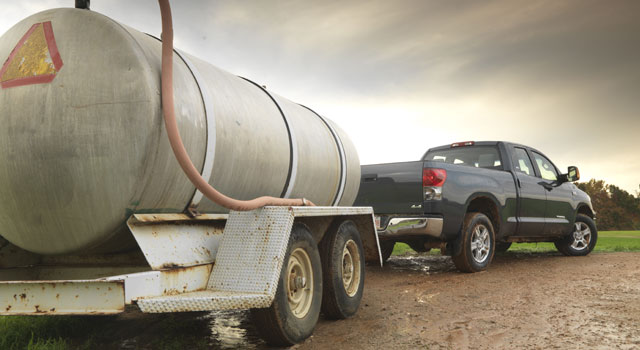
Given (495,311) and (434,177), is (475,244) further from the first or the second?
(495,311)

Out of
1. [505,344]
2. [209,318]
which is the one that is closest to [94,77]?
[209,318]

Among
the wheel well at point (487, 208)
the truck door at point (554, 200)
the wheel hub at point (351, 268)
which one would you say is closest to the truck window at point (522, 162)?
the truck door at point (554, 200)

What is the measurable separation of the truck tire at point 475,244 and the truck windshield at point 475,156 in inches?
55.6

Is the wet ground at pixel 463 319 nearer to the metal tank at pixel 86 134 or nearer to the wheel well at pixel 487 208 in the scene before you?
the wheel well at pixel 487 208

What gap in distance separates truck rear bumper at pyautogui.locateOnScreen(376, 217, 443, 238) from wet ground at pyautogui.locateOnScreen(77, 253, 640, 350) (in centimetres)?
71

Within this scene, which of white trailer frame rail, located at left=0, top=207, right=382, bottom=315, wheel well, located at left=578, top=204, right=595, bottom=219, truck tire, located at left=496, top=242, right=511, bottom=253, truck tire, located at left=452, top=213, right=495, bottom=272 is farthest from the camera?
truck tire, located at left=496, top=242, right=511, bottom=253

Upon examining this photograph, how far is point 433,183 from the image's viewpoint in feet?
25.2

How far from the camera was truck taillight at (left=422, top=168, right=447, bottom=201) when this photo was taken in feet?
25.2

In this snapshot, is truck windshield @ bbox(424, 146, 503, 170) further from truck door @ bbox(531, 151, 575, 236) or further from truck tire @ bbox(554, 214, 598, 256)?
truck tire @ bbox(554, 214, 598, 256)

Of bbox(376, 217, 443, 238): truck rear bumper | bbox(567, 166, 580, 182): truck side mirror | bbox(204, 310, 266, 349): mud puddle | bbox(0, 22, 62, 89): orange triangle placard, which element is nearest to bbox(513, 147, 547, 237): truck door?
bbox(567, 166, 580, 182): truck side mirror

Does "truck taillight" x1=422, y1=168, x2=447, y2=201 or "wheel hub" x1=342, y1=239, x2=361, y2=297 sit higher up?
"truck taillight" x1=422, y1=168, x2=447, y2=201

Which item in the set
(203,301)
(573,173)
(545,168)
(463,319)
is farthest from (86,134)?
(573,173)

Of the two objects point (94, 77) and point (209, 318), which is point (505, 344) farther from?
point (94, 77)

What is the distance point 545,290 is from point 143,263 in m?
5.17
